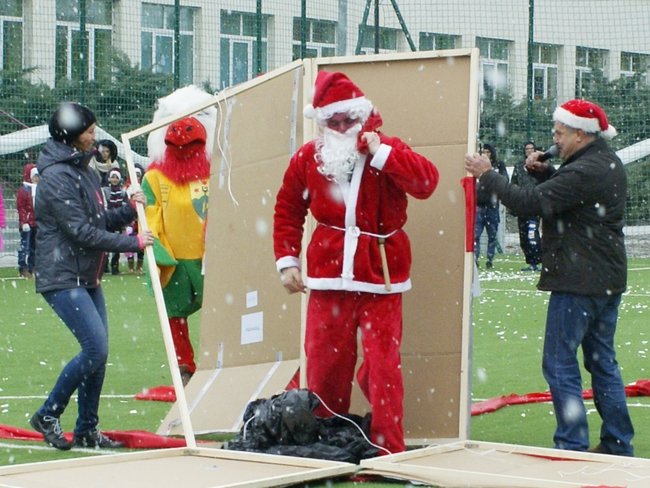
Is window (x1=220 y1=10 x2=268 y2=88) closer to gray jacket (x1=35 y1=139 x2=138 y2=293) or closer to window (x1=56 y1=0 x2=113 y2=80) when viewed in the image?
window (x1=56 y1=0 x2=113 y2=80)

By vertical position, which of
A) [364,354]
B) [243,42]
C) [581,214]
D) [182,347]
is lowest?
[182,347]

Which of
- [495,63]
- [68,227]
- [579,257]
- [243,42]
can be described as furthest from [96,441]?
[495,63]

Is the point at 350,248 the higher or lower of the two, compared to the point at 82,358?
higher

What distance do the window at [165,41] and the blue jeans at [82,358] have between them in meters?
11.7

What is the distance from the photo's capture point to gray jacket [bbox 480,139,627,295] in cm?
677

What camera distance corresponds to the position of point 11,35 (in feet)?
69.3

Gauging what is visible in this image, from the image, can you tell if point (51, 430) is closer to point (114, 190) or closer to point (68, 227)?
point (68, 227)

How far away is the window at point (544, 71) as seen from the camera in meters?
21.2

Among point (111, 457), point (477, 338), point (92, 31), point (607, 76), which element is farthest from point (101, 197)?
point (607, 76)

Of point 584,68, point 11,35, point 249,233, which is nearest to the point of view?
point 249,233

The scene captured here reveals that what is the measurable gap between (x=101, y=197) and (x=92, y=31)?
12.2m

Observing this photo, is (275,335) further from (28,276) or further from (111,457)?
(28,276)

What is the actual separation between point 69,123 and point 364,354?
197 cm

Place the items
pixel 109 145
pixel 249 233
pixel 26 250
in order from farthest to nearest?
pixel 26 250
pixel 109 145
pixel 249 233
